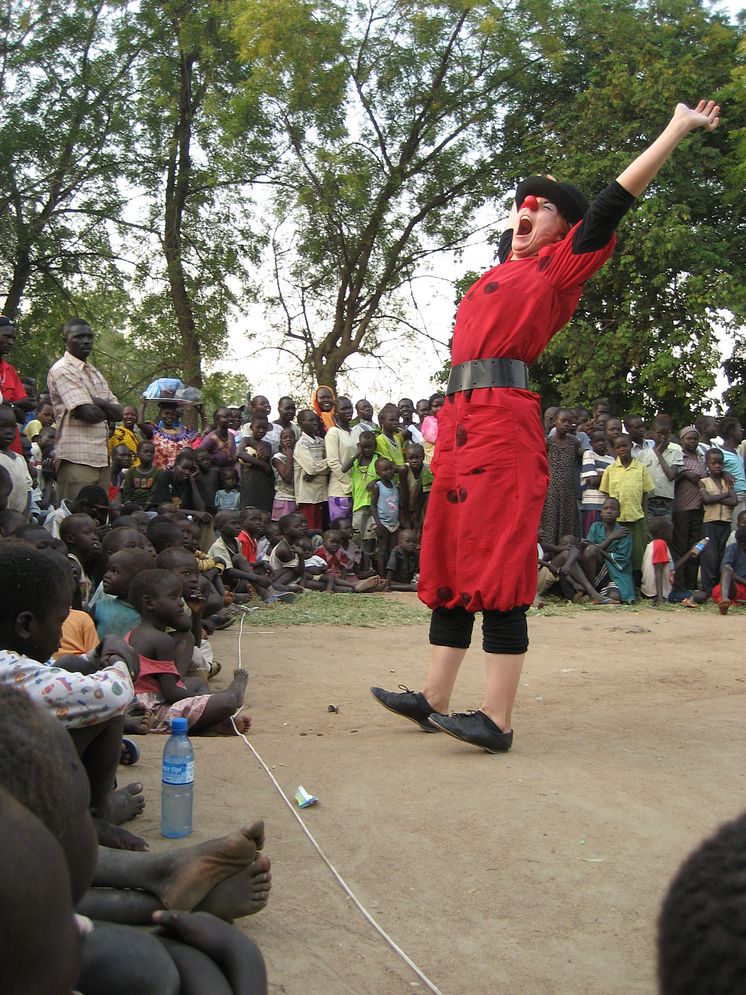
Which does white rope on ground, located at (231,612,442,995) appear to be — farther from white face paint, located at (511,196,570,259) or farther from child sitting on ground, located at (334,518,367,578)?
child sitting on ground, located at (334,518,367,578)

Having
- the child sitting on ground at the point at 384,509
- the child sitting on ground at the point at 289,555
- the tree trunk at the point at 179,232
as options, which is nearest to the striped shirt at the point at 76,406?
the child sitting on ground at the point at 289,555

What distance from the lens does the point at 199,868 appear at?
2.32 metres

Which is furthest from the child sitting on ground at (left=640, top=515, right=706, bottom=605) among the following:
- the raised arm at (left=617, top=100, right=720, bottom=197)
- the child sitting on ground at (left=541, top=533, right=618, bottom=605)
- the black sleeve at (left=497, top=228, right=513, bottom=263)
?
the raised arm at (left=617, top=100, right=720, bottom=197)

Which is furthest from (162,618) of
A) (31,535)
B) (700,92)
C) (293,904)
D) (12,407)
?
(700,92)

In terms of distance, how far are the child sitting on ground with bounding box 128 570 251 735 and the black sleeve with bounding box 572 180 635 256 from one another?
2268mm

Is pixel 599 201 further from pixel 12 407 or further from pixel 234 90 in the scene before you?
pixel 234 90

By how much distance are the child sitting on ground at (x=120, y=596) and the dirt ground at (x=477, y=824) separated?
2.44 feet

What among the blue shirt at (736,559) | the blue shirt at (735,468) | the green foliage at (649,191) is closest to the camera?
the blue shirt at (736,559)

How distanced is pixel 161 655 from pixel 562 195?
2643 mm

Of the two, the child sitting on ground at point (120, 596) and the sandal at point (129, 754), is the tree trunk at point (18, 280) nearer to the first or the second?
the child sitting on ground at point (120, 596)

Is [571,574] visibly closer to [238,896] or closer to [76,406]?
[76,406]

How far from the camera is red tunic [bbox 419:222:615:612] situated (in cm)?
396

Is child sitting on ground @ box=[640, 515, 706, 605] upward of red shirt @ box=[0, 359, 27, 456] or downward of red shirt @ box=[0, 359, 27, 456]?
downward

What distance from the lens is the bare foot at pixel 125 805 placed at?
3057 mm
